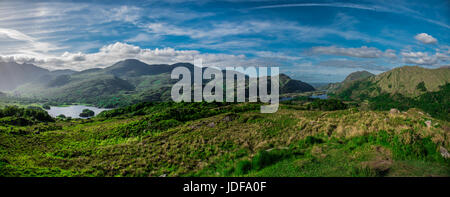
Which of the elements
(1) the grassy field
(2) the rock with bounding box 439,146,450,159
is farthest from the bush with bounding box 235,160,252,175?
(2) the rock with bounding box 439,146,450,159

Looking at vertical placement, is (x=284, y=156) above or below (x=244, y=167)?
above

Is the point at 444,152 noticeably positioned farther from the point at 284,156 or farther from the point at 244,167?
the point at 244,167

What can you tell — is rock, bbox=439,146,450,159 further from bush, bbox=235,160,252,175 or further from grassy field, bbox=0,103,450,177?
bush, bbox=235,160,252,175

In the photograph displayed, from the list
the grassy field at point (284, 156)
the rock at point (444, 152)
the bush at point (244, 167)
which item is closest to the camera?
the grassy field at point (284, 156)

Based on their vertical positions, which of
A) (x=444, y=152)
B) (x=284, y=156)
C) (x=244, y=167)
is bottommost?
(x=244, y=167)

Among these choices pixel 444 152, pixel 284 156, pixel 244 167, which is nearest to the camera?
pixel 444 152

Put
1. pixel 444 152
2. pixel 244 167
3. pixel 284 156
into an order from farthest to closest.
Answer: pixel 284 156
pixel 244 167
pixel 444 152

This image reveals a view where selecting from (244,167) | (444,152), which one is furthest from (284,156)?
(444,152)

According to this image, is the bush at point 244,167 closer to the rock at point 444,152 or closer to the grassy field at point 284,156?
the grassy field at point 284,156

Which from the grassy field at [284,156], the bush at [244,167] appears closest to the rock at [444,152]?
the grassy field at [284,156]

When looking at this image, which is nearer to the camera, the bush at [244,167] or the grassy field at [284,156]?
the grassy field at [284,156]
